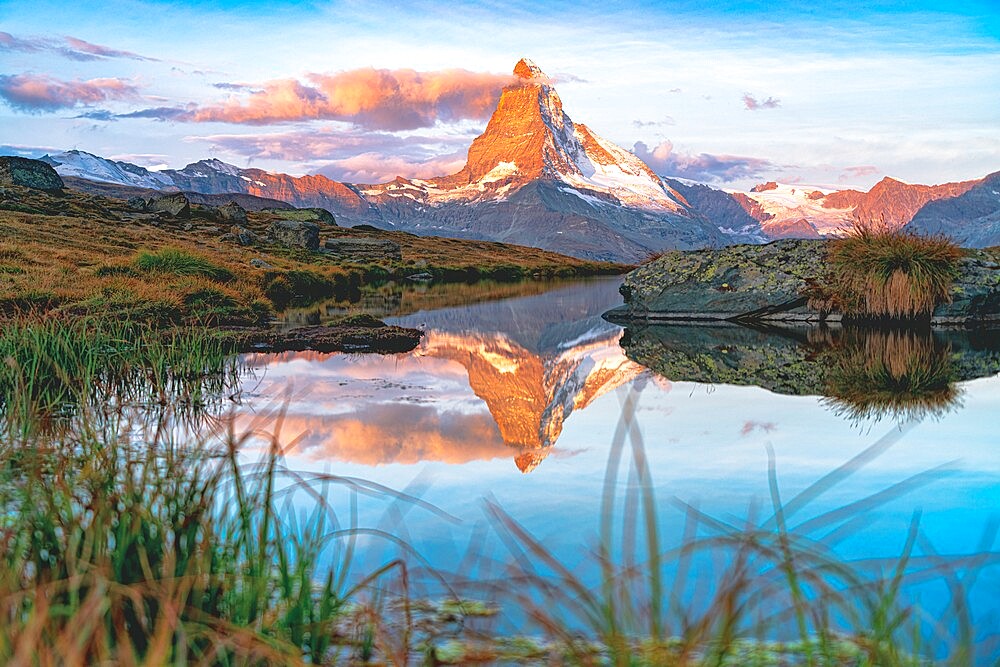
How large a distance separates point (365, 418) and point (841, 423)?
497 centimetres

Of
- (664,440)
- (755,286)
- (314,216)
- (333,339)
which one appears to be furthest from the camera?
(314,216)

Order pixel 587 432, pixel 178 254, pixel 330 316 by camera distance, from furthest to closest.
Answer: pixel 178 254 < pixel 330 316 < pixel 587 432

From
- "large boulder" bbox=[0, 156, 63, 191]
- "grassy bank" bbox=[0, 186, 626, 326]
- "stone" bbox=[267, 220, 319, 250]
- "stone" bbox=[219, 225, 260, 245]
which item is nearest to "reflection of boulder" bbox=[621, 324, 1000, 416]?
"grassy bank" bbox=[0, 186, 626, 326]

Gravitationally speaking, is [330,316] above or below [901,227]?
below

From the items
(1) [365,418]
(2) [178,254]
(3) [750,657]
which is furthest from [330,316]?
(3) [750,657]

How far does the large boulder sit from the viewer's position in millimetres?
72275

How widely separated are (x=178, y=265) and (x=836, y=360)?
21.0 metres

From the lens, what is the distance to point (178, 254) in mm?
28078

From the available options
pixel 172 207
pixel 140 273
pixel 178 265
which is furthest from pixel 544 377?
pixel 172 207

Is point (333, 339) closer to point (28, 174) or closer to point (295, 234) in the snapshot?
point (295, 234)

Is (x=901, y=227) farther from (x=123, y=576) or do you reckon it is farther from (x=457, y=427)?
(x=123, y=576)

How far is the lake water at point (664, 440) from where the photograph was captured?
5102mm

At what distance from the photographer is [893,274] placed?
61.8ft

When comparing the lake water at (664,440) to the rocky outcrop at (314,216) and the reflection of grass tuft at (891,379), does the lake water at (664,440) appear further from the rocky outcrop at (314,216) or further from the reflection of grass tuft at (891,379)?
the rocky outcrop at (314,216)
